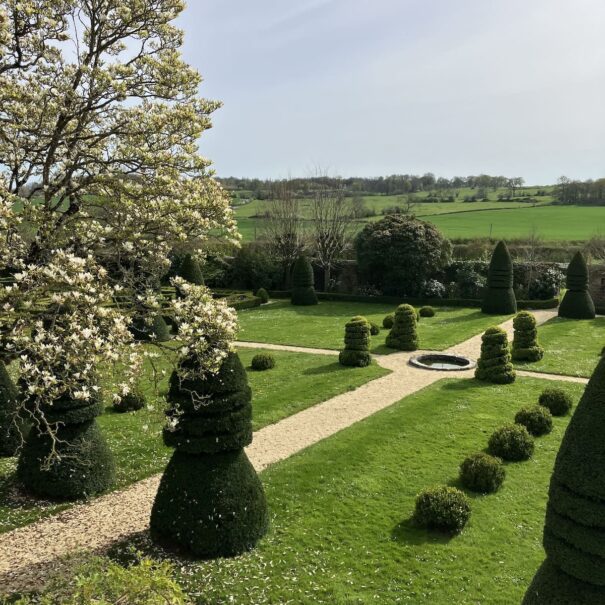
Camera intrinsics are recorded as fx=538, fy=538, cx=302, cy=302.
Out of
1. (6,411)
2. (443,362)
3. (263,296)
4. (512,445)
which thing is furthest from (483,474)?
(263,296)

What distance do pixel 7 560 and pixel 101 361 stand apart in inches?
182

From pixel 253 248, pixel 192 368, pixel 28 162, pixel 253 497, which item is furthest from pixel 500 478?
pixel 253 248

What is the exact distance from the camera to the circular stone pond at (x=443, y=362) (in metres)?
21.1

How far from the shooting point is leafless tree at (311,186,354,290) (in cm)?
4259

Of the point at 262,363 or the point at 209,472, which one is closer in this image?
the point at 209,472

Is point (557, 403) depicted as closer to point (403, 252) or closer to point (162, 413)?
point (162, 413)

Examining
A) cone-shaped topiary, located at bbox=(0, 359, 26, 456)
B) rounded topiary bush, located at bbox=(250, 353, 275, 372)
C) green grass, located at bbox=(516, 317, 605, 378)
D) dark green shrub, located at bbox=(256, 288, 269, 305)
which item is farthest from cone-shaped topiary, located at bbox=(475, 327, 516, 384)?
dark green shrub, located at bbox=(256, 288, 269, 305)

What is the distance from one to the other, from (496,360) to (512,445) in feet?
21.2

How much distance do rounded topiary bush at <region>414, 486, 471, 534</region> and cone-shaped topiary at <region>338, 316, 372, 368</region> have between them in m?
11.2

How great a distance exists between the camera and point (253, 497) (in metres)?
9.24

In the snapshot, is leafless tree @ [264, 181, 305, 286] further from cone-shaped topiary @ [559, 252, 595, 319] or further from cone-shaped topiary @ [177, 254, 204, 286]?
cone-shaped topiary @ [559, 252, 595, 319]

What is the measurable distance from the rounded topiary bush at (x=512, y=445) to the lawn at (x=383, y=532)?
1.08ft

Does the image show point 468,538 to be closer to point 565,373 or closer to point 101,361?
point 101,361

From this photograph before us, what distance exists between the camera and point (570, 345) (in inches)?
958
